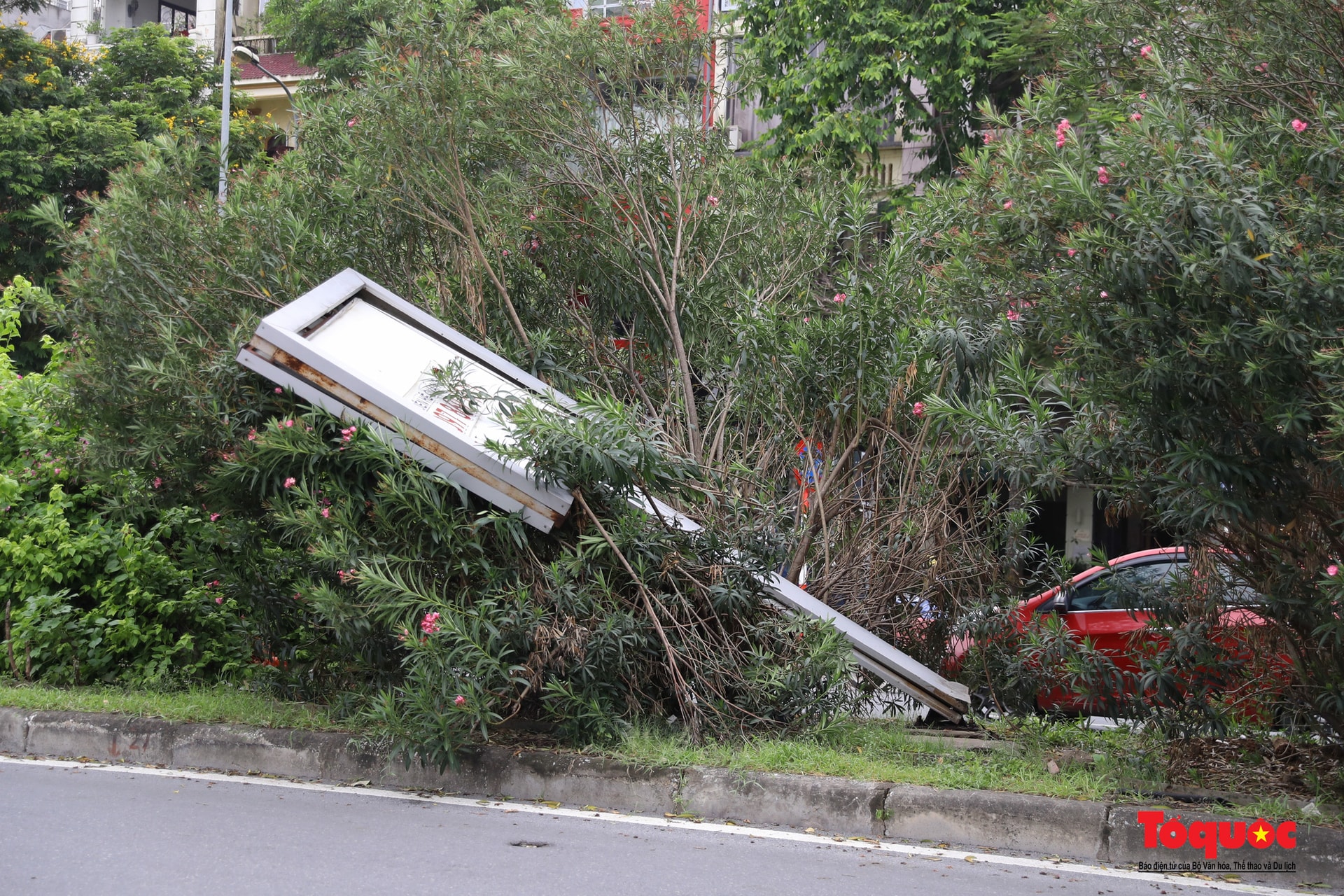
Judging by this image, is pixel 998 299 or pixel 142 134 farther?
pixel 142 134

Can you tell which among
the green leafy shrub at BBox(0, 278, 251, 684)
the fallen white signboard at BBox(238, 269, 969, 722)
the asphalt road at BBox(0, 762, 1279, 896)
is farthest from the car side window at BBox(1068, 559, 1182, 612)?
the green leafy shrub at BBox(0, 278, 251, 684)

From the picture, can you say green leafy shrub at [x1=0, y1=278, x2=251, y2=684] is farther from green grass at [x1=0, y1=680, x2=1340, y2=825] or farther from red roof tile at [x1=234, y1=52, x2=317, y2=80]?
red roof tile at [x1=234, y1=52, x2=317, y2=80]

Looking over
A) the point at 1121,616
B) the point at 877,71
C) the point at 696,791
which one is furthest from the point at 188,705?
the point at 877,71

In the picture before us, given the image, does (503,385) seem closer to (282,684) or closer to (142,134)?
(282,684)

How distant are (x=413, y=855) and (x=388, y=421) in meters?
2.10

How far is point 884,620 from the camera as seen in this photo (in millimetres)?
7504

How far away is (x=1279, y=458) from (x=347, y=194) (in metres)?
5.60

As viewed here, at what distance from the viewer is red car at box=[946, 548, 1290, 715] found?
19.3ft

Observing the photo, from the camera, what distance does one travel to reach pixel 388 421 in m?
5.85

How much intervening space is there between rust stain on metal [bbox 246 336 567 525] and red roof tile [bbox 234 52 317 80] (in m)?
24.2

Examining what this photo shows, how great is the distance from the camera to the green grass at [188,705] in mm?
6645

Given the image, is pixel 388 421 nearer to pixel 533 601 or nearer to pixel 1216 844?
pixel 533 601

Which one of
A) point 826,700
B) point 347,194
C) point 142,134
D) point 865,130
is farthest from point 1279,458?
point 142,134

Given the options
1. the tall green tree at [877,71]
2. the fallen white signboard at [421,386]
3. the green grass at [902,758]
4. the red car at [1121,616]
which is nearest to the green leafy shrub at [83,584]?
the fallen white signboard at [421,386]
